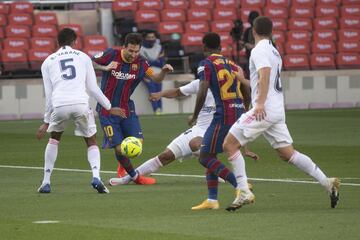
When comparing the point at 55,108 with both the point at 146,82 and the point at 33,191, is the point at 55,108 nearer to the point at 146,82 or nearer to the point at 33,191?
the point at 33,191

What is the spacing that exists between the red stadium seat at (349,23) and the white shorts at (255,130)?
24120mm

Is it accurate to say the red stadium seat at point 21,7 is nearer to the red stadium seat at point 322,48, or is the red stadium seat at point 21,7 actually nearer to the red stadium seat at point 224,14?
the red stadium seat at point 224,14

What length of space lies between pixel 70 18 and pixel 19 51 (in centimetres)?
347

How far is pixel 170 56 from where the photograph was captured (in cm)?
3388

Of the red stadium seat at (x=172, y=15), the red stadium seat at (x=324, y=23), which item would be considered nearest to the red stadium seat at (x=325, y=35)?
the red stadium seat at (x=324, y=23)

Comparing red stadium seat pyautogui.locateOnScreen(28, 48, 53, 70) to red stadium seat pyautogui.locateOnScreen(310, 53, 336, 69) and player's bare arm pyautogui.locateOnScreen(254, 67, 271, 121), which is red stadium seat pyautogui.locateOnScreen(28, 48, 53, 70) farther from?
player's bare arm pyautogui.locateOnScreen(254, 67, 271, 121)

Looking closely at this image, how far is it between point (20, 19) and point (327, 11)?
951cm

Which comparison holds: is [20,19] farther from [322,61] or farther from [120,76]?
[120,76]

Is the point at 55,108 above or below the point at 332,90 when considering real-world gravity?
above

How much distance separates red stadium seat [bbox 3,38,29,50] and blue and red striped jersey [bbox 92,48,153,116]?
1556cm

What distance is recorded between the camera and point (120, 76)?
16.7 meters

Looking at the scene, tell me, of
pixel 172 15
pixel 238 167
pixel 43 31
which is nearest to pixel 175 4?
pixel 172 15

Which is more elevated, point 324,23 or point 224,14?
point 224,14

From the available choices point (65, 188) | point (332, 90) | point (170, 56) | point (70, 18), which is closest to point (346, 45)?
point (332, 90)
